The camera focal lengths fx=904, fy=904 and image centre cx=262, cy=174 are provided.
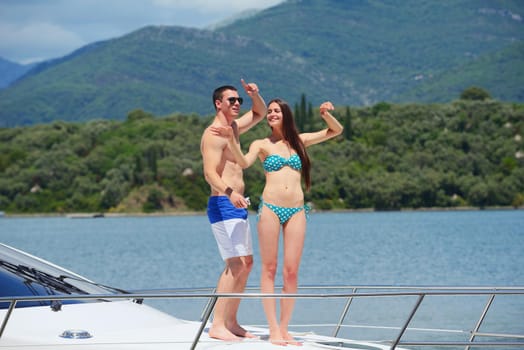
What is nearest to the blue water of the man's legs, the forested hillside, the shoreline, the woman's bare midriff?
the shoreline

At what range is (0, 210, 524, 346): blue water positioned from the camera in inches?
1160

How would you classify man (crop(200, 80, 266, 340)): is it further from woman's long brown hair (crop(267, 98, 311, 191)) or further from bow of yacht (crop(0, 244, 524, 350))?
woman's long brown hair (crop(267, 98, 311, 191))

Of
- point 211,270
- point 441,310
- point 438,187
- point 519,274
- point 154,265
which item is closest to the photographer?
point 441,310

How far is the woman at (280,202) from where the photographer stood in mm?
5387

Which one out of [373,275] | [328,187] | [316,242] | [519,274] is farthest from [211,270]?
[328,187]

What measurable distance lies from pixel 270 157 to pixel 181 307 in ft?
35.3

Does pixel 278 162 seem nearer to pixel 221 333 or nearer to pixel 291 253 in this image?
pixel 291 253

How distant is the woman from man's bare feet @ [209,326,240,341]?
230mm

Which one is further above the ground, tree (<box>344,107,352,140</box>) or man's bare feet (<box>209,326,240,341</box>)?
man's bare feet (<box>209,326,240,341</box>)

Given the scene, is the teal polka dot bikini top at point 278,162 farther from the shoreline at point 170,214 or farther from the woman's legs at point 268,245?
the shoreline at point 170,214

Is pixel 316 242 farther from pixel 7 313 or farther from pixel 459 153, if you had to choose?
pixel 7 313

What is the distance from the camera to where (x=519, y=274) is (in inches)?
1164

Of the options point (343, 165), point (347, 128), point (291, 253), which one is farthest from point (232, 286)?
point (347, 128)

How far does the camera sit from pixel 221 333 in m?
5.25
